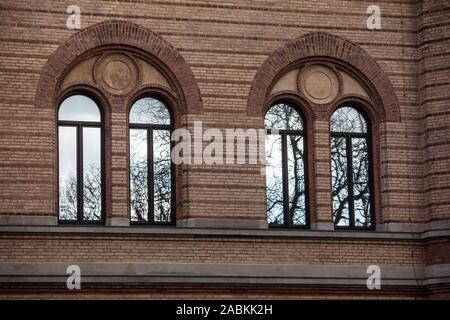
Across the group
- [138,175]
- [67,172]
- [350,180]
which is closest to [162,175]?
[138,175]

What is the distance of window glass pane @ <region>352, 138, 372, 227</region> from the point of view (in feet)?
91.0

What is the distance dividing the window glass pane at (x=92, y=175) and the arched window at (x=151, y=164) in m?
0.63

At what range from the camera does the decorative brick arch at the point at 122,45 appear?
26.0 m

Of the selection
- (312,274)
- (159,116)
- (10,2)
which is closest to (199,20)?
(159,116)

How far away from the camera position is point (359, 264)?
88.7 ft

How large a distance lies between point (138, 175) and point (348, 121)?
4447 millimetres

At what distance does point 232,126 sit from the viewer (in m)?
26.9

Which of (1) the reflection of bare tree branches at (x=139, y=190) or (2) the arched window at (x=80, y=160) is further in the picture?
(1) the reflection of bare tree branches at (x=139, y=190)

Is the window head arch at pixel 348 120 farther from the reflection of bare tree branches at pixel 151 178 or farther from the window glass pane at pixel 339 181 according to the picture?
the reflection of bare tree branches at pixel 151 178

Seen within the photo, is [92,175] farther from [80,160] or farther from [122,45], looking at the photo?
[122,45]

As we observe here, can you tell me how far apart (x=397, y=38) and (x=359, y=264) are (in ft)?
Result: 15.3

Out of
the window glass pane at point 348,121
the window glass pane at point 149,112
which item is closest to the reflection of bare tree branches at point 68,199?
the window glass pane at point 149,112

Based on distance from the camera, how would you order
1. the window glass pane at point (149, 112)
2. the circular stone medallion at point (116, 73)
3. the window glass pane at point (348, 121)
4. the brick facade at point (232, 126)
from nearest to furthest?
the brick facade at point (232, 126) < the circular stone medallion at point (116, 73) < the window glass pane at point (149, 112) < the window glass pane at point (348, 121)

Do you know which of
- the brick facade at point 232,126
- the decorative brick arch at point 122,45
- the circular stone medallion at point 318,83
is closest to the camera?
the brick facade at point 232,126
